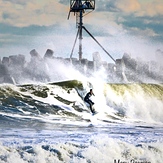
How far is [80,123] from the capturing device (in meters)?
6.43

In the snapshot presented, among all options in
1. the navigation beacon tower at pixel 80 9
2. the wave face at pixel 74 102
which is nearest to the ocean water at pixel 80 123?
the wave face at pixel 74 102

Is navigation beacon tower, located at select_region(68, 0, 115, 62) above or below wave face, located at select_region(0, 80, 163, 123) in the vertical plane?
above

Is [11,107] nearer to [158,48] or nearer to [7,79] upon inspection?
[7,79]

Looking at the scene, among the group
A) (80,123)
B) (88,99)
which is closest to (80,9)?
(88,99)

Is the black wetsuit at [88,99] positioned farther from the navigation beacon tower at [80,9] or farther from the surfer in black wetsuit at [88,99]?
the navigation beacon tower at [80,9]

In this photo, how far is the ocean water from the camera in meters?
5.83

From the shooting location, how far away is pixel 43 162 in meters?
5.70

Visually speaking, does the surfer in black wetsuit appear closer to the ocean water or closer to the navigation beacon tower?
the ocean water

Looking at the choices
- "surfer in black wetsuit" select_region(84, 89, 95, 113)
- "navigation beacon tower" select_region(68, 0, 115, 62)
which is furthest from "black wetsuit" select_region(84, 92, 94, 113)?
"navigation beacon tower" select_region(68, 0, 115, 62)

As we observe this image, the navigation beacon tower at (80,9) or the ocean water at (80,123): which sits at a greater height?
the navigation beacon tower at (80,9)

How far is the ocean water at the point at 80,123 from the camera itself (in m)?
5.83

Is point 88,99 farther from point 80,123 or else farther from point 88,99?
point 80,123

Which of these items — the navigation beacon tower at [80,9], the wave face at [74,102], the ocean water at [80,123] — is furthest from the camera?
the navigation beacon tower at [80,9]

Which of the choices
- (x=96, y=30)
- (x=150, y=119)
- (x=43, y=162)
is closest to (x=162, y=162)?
(x=150, y=119)
